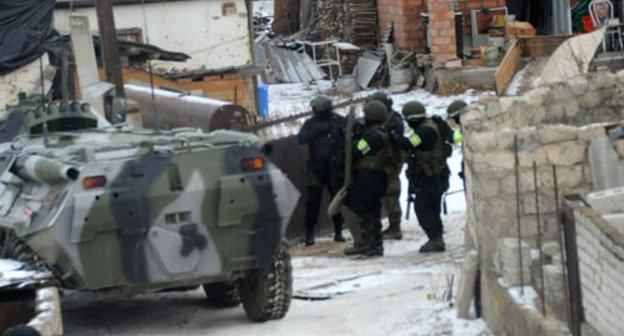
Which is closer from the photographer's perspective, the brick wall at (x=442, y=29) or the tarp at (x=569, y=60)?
the tarp at (x=569, y=60)

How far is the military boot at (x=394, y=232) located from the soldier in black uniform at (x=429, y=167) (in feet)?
3.48

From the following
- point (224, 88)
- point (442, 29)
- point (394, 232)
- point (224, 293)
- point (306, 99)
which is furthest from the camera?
point (306, 99)

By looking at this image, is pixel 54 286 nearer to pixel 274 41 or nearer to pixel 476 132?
pixel 476 132

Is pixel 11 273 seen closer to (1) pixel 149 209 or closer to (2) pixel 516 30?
(1) pixel 149 209

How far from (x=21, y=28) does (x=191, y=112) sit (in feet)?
26.0

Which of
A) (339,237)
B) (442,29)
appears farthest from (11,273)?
(442,29)

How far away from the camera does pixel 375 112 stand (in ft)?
42.9

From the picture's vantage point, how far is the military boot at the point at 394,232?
14.0 metres

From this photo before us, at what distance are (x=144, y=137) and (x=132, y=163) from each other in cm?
104

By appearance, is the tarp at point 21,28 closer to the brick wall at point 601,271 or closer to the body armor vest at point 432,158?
the body armor vest at point 432,158

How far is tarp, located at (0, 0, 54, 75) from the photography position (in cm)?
2275

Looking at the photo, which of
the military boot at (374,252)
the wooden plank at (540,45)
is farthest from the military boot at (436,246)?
the wooden plank at (540,45)

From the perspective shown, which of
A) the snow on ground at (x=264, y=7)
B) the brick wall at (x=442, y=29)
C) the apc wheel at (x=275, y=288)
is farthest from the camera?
the snow on ground at (x=264, y=7)

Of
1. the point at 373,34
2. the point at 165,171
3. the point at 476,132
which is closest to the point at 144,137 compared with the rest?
the point at 165,171
